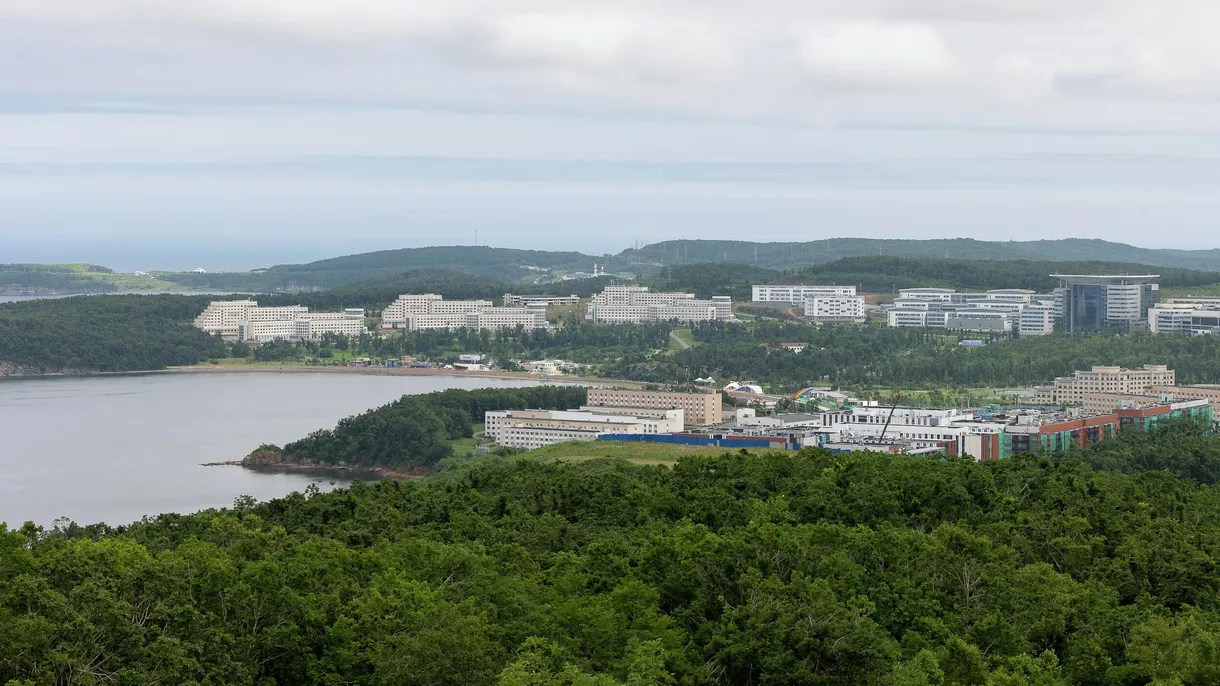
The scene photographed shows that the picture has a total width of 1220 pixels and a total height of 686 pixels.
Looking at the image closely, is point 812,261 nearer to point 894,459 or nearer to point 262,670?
point 894,459

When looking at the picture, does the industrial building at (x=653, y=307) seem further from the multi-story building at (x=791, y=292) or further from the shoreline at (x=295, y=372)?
the shoreline at (x=295, y=372)

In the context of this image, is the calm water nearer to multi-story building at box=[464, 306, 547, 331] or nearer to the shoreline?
the shoreline

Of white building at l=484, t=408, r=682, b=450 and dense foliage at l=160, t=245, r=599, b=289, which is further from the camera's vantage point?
dense foliage at l=160, t=245, r=599, b=289

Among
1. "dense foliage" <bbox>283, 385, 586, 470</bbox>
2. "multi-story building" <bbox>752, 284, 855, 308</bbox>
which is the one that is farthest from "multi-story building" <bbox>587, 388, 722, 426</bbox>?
"multi-story building" <bbox>752, 284, 855, 308</bbox>

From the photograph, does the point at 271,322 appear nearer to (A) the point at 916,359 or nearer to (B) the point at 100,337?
(B) the point at 100,337

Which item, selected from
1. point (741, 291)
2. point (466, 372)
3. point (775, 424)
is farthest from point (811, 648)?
point (741, 291)

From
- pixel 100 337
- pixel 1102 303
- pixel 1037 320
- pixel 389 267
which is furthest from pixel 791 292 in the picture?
pixel 389 267
